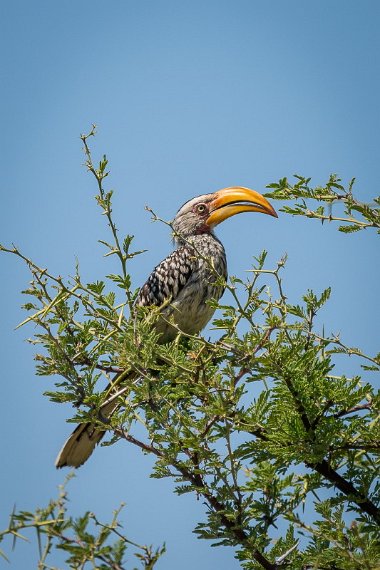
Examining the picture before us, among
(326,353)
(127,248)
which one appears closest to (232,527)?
(326,353)

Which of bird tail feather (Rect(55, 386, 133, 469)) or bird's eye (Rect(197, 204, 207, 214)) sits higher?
bird's eye (Rect(197, 204, 207, 214))

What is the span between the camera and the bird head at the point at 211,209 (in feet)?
20.8

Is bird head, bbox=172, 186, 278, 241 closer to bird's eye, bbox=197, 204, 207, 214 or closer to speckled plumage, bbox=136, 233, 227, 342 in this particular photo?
bird's eye, bbox=197, 204, 207, 214

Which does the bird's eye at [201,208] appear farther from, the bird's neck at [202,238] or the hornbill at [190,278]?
the bird's neck at [202,238]

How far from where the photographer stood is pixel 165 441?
11.4 feet

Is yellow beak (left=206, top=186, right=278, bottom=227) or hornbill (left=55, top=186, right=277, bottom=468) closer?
hornbill (left=55, top=186, right=277, bottom=468)

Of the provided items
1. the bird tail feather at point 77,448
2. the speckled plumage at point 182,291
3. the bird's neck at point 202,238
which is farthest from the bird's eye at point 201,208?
the bird tail feather at point 77,448

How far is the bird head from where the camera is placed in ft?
20.8

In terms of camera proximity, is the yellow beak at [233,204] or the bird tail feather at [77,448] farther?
the yellow beak at [233,204]

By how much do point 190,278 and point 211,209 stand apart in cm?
93

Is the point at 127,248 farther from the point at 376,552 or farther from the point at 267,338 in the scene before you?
the point at 376,552

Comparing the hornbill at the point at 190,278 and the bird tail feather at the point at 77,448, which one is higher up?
the hornbill at the point at 190,278

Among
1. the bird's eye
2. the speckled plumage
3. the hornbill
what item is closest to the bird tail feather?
the hornbill

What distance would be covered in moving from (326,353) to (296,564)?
0.80 m
